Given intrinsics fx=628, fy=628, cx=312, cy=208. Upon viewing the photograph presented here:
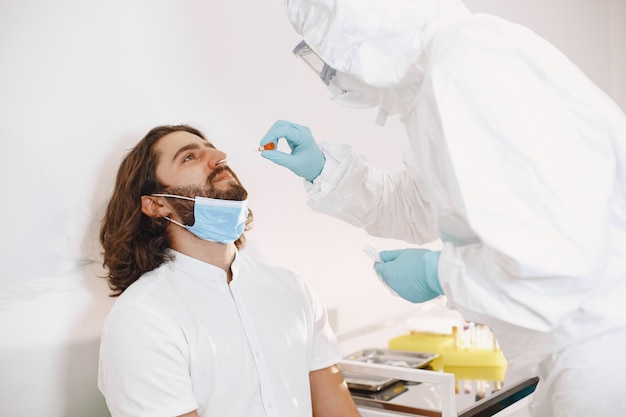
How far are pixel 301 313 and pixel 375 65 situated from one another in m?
0.96

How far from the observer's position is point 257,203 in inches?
93.7

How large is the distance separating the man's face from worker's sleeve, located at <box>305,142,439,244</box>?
269mm

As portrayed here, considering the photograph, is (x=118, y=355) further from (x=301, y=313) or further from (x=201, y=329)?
(x=301, y=313)

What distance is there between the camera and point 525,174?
108 centimetres

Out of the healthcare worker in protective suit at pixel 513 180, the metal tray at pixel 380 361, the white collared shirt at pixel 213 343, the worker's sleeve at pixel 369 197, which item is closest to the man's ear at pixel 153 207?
the white collared shirt at pixel 213 343

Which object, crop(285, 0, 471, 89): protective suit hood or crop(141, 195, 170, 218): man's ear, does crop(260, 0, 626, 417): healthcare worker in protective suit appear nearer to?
crop(285, 0, 471, 89): protective suit hood

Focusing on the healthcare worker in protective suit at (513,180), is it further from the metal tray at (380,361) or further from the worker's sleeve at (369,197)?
the metal tray at (380,361)

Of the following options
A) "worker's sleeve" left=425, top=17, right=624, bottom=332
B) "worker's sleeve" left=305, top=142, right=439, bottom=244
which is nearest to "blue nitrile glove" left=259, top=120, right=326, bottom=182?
"worker's sleeve" left=305, top=142, right=439, bottom=244

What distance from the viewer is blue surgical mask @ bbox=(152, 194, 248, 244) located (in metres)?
1.81

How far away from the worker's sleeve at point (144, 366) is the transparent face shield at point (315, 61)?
0.76m

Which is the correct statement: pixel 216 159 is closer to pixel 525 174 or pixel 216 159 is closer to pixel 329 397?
pixel 329 397

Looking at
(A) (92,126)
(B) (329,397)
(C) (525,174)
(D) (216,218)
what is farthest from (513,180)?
(A) (92,126)

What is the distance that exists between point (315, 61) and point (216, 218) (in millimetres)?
578

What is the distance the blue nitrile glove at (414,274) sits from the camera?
1.27 meters
